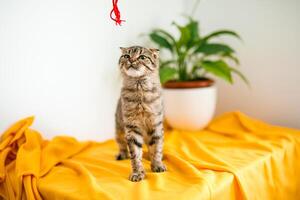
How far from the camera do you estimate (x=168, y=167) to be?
1.23 meters

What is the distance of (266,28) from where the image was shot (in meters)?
1.77

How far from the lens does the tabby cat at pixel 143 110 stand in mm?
1131

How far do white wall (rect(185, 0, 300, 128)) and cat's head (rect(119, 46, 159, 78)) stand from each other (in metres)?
0.97

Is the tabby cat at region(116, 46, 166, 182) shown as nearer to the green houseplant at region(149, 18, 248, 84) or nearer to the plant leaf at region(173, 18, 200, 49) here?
the green houseplant at region(149, 18, 248, 84)

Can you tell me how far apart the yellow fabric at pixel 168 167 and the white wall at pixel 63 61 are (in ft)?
0.39

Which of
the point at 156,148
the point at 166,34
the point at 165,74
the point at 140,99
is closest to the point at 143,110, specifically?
the point at 140,99

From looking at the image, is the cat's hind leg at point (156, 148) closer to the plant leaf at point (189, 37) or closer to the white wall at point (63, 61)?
the white wall at point (63, 61)

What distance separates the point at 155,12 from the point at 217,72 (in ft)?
1.77

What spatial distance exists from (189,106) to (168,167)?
0.57 metres

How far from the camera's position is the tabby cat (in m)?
1.13

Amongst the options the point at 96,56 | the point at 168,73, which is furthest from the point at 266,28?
the point at 96,56

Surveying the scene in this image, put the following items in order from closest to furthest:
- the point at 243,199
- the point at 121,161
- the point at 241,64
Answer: the point at 243,199
the point at 121,161
the point at 241,64

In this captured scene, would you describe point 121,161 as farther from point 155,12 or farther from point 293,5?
point 293,5

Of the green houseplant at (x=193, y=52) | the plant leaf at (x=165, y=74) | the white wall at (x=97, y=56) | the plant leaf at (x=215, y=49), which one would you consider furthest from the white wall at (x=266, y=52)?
the plant leaf at (x=165, y=74)
